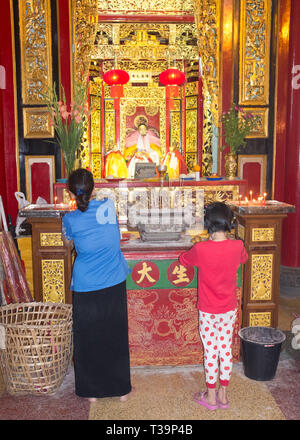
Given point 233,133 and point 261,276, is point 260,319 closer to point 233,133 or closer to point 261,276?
point 261,276

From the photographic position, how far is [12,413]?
2.12 meters

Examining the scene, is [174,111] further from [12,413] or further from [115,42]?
[12,413]

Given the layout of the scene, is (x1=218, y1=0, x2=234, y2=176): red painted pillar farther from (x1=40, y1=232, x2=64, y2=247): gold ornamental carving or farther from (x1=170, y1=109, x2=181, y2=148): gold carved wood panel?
(x1=170, y1=109, x2=181, y2=148): gold carved wood panel

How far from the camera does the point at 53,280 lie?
2.80 meters

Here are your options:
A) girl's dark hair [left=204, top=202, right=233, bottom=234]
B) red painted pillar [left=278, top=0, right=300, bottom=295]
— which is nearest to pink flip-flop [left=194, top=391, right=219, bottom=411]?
girl's dark hair [left=204, top=202, right=233, bottom=234]

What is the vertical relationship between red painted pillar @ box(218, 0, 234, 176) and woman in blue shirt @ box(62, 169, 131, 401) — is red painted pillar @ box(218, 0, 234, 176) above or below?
above

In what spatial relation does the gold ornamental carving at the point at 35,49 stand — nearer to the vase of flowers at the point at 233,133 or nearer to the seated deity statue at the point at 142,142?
the vase of flowers at the point at 233,133

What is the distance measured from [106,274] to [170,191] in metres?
2.70

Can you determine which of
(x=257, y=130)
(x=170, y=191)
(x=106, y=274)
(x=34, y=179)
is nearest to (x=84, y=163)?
(x=34, y=179)

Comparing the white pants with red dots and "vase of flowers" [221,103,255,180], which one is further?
"vase of flowers" [221,103,255,180]

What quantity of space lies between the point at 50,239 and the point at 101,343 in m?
0.88

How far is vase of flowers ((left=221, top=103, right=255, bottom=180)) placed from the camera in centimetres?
471

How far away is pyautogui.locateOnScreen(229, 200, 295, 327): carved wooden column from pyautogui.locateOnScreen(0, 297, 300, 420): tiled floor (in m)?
0.37

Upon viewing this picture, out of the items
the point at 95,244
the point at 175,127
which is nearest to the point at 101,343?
the point at 95,244
